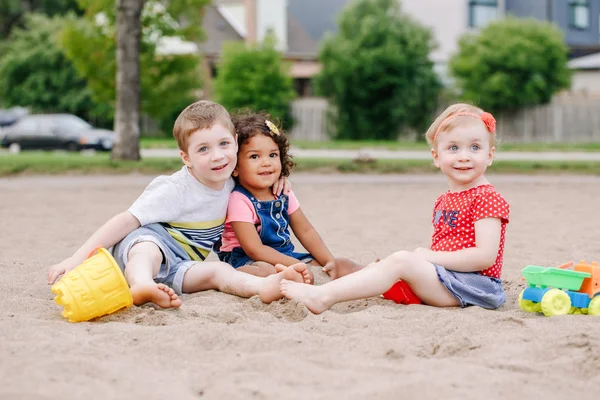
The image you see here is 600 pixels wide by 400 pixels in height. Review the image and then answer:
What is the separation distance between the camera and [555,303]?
3777mm

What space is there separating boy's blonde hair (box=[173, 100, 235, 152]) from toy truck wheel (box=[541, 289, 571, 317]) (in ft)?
5.85

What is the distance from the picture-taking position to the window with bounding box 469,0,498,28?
3173cm

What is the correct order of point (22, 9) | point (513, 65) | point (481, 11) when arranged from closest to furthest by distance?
point (513, 65) → point (481, 11) → point (22, 9)

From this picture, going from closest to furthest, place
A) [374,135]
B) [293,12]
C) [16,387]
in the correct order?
[16,387] → [374,135] → [293,12]

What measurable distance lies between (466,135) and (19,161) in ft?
36.7

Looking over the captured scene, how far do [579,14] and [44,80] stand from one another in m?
21.1

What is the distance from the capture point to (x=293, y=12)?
126 ft

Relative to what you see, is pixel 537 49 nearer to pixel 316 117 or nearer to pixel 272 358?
pixel 316 117

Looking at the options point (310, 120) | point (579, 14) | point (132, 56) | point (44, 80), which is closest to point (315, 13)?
point (310, 120)

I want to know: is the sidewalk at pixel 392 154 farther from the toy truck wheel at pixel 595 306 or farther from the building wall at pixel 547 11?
the building wall at pixel 547 11

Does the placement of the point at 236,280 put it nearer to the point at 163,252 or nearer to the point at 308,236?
the point at 163,252

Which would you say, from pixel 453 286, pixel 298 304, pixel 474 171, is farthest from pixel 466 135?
pixel 298 304

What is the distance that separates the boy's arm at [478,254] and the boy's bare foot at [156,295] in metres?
1.19

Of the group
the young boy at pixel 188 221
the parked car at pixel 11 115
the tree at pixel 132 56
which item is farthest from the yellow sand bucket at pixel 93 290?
the parked car at pixel 11 115
